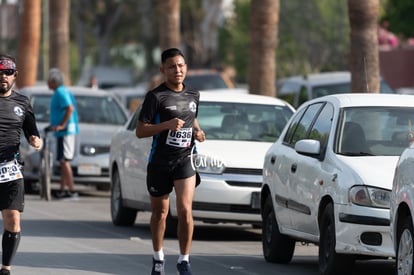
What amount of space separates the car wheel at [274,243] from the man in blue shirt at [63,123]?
8.44 meters

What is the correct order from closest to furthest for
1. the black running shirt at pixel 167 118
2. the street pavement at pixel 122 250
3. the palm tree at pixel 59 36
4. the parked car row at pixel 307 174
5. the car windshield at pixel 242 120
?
1. the parked car row at pixel 307 174
2. the black running shirt at pixel 167 118
3. the street pavement at pixel 122 250
4. the car windshield at pixel 242 120
5. the palm tree at pixel 59 36

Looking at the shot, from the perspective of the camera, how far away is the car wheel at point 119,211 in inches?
680

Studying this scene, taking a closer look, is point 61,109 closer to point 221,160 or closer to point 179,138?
point 221,160

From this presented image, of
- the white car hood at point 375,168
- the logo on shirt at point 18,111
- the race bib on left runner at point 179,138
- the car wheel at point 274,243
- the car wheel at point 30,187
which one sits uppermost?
the logo on shirt at point 18,111

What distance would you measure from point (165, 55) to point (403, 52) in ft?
140

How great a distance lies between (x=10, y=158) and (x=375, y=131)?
322 cm

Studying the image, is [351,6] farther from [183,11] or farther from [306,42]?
[183,11]

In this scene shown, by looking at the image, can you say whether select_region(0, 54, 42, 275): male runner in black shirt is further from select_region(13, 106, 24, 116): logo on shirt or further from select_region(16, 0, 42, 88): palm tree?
select_region(16, 0, 42, 88): palm tree

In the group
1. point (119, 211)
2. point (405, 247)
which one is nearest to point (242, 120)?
point (119, 211)

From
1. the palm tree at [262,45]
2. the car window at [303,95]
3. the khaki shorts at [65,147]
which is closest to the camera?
the khaki shorts at [65,147]

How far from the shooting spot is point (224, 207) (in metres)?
14.8

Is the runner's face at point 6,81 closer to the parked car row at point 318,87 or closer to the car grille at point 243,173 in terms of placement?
the car grille at point 243,173

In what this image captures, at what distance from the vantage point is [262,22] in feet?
86.3

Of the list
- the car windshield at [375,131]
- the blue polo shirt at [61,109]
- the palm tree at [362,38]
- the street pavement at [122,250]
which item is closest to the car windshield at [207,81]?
the blue polo shirt at [61,109]
